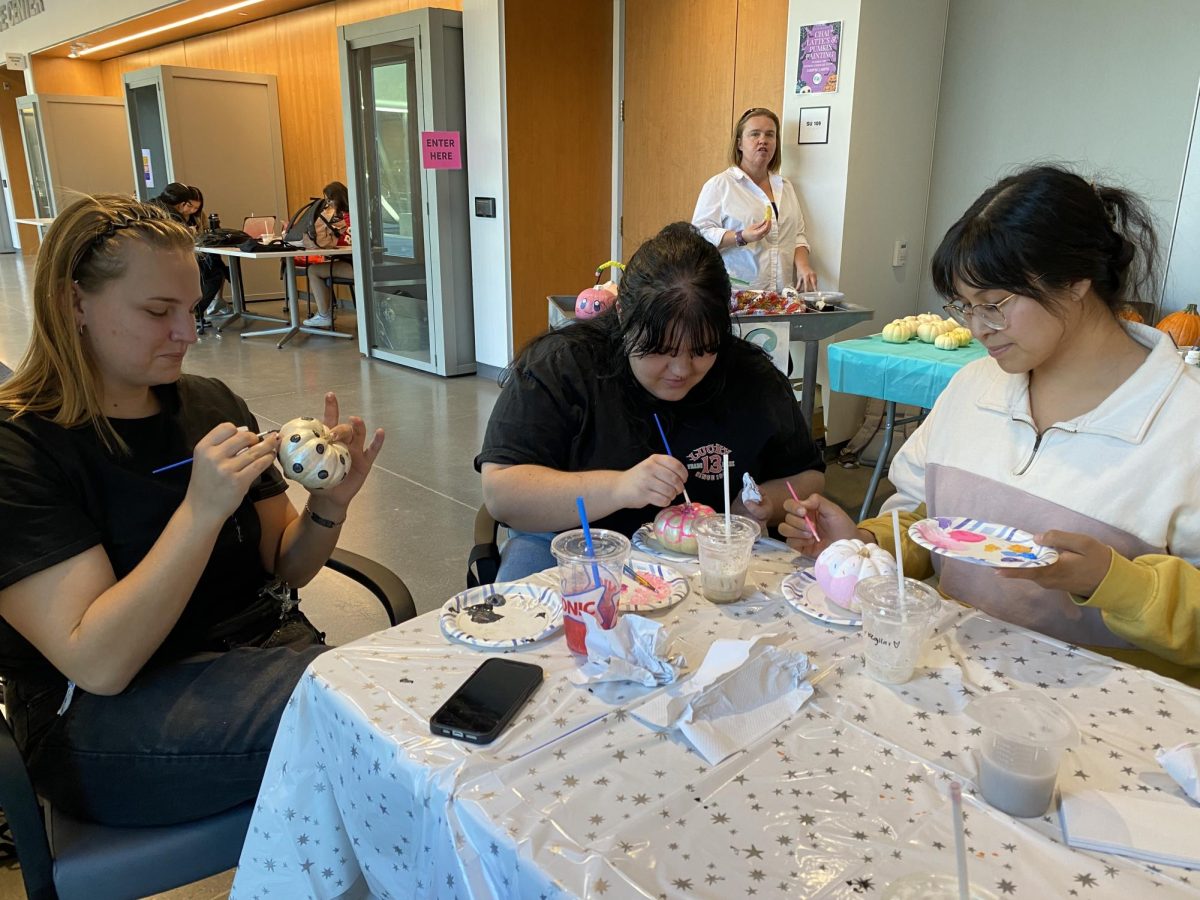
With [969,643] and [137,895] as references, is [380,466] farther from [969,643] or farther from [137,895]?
[969,643]

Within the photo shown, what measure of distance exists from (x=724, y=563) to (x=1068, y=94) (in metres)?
4.01

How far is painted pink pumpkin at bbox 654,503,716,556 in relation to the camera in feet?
4.70

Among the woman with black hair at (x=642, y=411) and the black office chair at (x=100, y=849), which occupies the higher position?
the woman with black hair at (x=642, y=411)

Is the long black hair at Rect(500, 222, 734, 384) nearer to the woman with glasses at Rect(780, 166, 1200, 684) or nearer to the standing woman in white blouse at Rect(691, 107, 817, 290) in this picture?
the woman with glasses at Rect(780, 166, 1200, 684)

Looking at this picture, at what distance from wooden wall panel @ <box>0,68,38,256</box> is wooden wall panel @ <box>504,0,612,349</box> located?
40.2ft

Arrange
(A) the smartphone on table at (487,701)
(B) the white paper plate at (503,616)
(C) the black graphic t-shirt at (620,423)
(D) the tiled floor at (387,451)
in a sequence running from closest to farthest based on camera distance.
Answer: (A) the smartphone on table at (487,701), (B) the white paper plate at (503,616), (C) the black graphic t-shirt at (620,423), (D) the tiled floor at (387,451)

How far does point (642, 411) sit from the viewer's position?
169 cm

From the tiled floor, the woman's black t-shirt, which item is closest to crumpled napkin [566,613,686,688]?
the woman's black t-shirt

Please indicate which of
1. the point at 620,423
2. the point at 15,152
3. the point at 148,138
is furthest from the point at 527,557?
the point at 15,152

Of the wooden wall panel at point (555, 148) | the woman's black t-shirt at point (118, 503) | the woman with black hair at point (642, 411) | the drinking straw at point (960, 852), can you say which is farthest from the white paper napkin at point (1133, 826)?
the wooden wall panel at point (555, 148)

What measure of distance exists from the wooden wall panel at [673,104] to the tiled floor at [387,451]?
70.6 inches

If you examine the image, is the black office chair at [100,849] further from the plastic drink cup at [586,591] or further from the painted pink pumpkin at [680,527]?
the painted pink pumpkin at [680,527]

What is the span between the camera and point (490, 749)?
3.01 feet

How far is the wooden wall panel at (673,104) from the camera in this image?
515 cm
